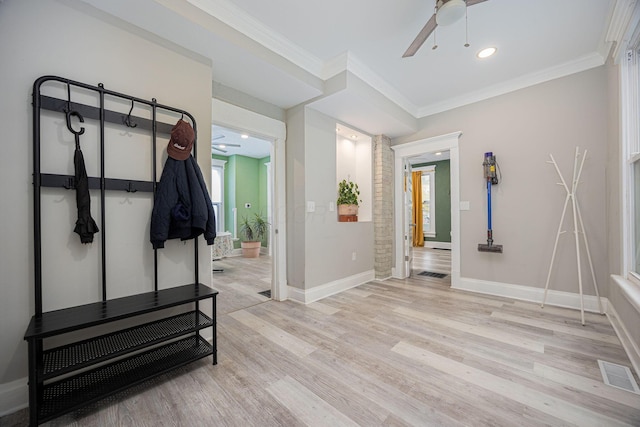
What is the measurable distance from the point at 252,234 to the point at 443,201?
226 inches

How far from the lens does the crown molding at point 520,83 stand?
2.77 m

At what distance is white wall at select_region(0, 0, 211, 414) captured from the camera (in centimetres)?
145

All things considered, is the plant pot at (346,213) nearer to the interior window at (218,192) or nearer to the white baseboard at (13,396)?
the white baseboard at (13,396)

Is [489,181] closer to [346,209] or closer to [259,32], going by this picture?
[346,209]

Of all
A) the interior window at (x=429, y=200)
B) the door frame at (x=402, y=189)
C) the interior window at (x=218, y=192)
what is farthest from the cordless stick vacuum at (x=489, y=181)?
the interior window at (x=218, y=192)

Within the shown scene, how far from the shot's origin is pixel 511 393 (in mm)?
1555

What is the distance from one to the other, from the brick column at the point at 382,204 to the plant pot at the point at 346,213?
0.57 metres

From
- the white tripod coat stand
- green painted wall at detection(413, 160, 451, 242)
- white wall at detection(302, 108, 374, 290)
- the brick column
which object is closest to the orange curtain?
green painted wall at detection(413, 160, 451, 242)

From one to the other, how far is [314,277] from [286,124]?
1993 mm

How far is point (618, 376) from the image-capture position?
169 centimetres

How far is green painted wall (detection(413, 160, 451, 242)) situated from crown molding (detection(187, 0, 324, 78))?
6.29m

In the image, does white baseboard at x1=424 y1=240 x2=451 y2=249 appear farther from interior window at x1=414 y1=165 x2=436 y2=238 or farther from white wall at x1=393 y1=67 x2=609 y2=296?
white wall at x1=393 y1=67 x2=609 y2=296

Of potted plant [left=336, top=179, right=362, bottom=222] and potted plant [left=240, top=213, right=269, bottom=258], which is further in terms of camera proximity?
potted plant [left=240, top=213, right=269, bottom=258]

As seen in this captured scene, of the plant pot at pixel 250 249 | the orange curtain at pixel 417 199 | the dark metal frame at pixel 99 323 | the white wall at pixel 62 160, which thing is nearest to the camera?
the dark metal frame at pixel 99 323
